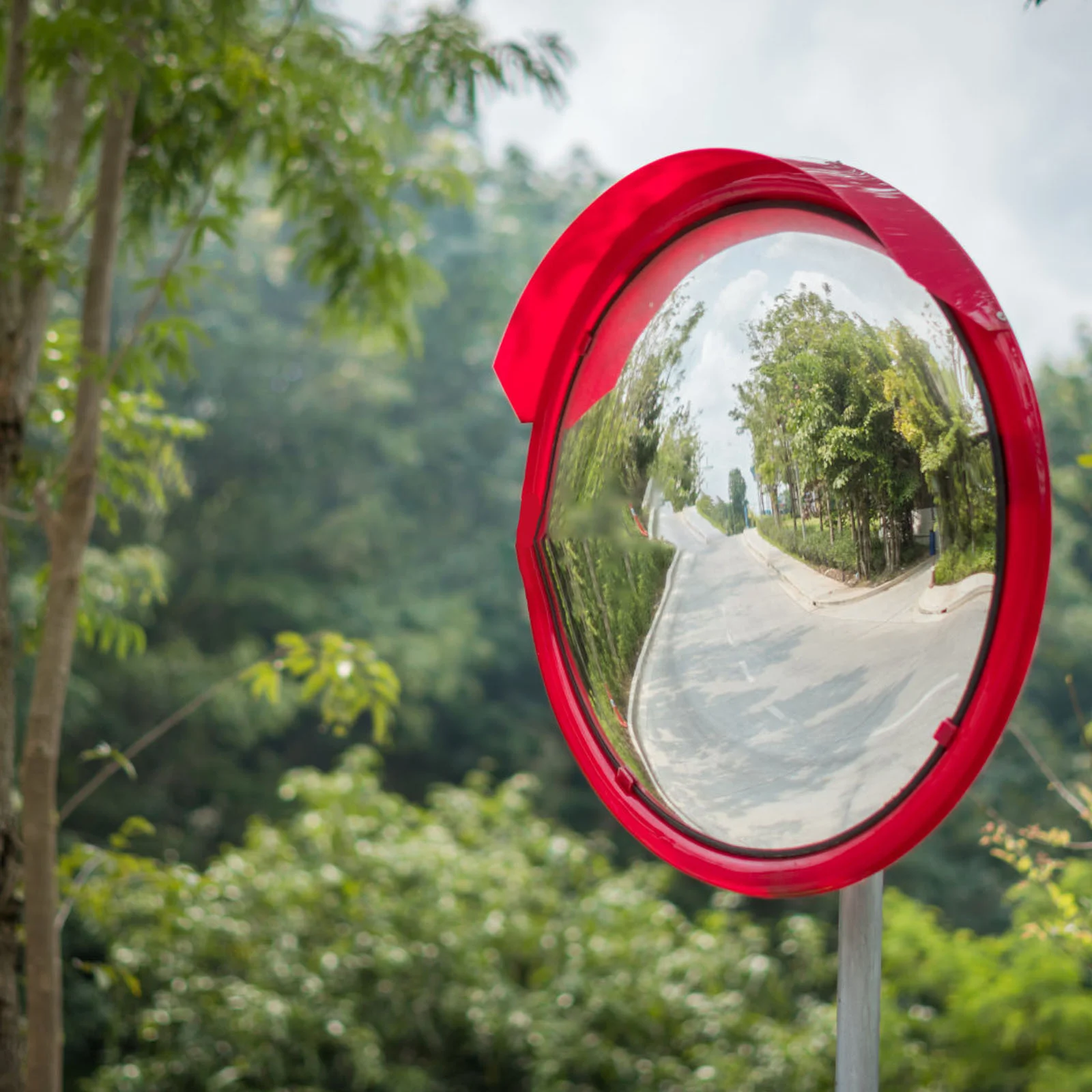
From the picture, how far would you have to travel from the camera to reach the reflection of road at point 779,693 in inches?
15.9

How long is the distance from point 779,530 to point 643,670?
109 mm

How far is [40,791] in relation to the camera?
950 mm

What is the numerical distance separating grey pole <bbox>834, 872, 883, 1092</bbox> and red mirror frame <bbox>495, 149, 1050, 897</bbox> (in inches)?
1.3

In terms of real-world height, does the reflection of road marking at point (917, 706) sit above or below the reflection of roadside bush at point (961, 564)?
below

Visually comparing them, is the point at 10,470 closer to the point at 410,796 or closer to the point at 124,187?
the point at 124,187

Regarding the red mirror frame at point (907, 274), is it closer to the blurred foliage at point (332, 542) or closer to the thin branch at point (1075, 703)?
the thin branch at point (1075, 703)

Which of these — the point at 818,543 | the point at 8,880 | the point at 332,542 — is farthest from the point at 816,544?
the point at 332,542

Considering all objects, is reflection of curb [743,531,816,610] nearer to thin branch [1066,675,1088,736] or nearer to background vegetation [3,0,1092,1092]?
background vegetation [3,0,1092,1092]

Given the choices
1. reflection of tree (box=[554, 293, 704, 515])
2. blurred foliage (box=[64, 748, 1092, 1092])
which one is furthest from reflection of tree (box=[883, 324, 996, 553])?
blurred foliage (box=[64, 748, 1092, 1092])

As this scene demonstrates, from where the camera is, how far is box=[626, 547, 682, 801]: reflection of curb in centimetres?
50

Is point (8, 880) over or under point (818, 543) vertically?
under

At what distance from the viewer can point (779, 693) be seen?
0.44 metres

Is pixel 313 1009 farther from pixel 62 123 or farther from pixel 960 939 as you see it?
pixel 62 123

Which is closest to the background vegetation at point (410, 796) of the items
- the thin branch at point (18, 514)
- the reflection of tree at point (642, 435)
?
the reflection of tree at point (642, 435)
